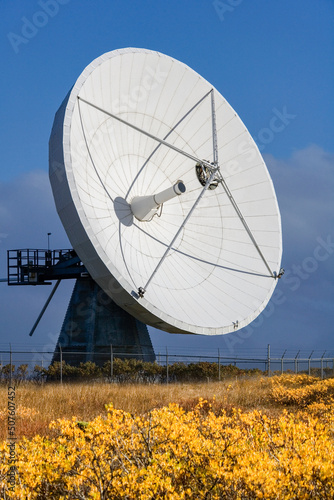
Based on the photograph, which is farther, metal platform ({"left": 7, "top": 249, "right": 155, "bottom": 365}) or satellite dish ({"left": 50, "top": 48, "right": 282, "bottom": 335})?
metal platform ({"left": 7, "top": 249, "right": 155, "bottom": 365})

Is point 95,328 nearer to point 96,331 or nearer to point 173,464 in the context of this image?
point 96,331

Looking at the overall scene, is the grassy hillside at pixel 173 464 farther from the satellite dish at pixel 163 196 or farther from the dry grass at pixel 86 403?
the satellite dish at pixel 163 196

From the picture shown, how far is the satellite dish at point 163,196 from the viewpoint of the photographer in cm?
2089

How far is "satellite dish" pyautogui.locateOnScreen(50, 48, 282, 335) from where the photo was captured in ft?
68.5

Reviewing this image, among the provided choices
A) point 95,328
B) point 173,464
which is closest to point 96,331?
point 95,328

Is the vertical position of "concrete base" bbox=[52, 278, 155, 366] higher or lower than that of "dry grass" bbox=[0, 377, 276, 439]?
higher

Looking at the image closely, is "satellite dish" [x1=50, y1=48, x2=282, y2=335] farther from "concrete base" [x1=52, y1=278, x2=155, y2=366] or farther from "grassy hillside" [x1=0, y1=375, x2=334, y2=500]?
"grassy hillside" [x1=0, y1=375, x2=334, y2=500]

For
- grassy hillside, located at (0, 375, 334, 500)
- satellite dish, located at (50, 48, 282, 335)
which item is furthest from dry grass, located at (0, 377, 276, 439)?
grassy hillside, located at (0, 375, 334, 500)

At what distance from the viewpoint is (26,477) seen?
22.0 ft

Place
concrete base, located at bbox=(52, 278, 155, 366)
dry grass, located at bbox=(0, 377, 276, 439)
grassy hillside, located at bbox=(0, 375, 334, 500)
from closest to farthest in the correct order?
grassy hillside, located at bbox=(0, 375, 334, 500), dry grass, located at bbox=(0, 377, 276, 439), concrete base, located at bbox=(52, 278, 155, 366)

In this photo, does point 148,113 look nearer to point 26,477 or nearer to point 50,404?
point 50,404

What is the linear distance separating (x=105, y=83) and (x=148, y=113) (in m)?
2.70

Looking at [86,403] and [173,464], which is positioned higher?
[173,464]

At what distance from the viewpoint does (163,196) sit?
72.6 feet
